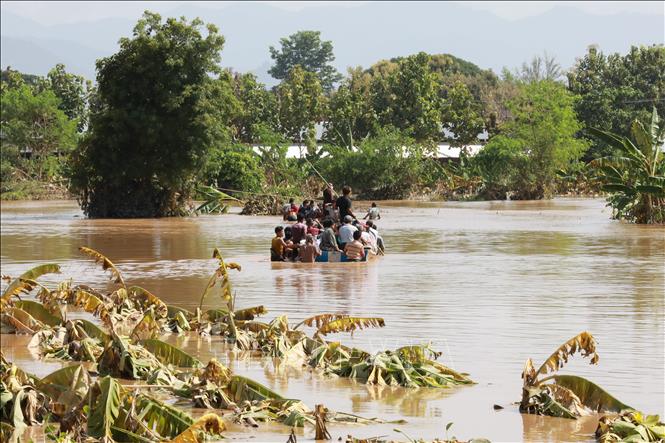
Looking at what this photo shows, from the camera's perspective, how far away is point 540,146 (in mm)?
58156

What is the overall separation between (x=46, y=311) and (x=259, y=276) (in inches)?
293

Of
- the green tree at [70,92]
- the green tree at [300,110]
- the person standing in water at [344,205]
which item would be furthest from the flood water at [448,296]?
the green tree at [70,92]

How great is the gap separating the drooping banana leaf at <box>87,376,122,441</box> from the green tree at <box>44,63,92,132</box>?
6644 centimetres

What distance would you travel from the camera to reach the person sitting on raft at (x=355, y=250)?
22.3 metres

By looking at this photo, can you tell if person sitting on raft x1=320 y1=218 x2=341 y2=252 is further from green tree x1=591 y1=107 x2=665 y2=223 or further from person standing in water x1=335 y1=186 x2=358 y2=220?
green tree x1=591 y1=107 x2=665 y2=223

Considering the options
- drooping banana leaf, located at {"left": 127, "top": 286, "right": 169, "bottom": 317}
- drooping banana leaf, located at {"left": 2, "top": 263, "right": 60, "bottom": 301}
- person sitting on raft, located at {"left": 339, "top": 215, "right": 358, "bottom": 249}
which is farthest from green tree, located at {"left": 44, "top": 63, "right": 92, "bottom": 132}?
drooping banana leaf, located at {"left": 2, "top": 263, "right": 60, "bottom": 301}

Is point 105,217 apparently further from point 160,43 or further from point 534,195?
point 534,195

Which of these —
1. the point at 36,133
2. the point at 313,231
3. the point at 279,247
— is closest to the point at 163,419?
the point at 279,247

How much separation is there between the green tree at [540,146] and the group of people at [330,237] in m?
35.2

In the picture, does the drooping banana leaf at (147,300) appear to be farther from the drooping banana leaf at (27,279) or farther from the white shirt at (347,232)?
the white shirt at (347,232)

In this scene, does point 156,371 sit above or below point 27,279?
below

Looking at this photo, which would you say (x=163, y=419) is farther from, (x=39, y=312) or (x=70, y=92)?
(x=70, y=92)

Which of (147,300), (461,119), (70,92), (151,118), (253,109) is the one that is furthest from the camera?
(70,92)

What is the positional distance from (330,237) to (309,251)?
19.3 inches
